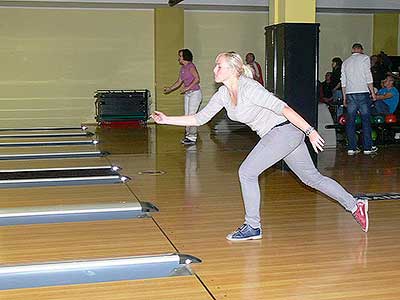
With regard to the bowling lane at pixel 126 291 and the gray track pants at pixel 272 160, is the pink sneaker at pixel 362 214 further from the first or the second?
the bowling lane at pixel 126 291

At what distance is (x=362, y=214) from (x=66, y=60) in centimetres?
1032

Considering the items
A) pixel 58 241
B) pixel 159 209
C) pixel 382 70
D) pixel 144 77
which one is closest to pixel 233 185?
pixel 159 209

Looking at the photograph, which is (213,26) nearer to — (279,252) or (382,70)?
(382,70)

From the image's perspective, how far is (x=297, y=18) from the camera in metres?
7.30

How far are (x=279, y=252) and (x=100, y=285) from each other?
50.6 inches

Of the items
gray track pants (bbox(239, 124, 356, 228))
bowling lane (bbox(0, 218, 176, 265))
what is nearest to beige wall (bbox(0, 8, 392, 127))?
bowling lane (bbox(0, 218, 176, 265))

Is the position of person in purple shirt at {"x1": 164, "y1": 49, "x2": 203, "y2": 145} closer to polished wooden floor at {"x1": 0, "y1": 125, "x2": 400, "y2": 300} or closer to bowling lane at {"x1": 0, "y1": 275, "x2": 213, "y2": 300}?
polished wooden floor at {"x1": 0, "y1": 125, "x2": 400, "y2": 300}

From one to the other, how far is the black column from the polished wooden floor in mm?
870

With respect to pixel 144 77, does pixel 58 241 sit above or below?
below

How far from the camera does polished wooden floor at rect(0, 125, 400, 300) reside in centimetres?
347


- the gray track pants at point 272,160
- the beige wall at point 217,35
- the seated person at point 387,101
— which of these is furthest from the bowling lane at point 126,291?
the beige wall at point 217,35

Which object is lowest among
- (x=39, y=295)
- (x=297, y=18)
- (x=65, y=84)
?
(x=39, y=295)

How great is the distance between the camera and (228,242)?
14.5 ft

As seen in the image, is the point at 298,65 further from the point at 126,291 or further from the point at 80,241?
the point at 126,291
